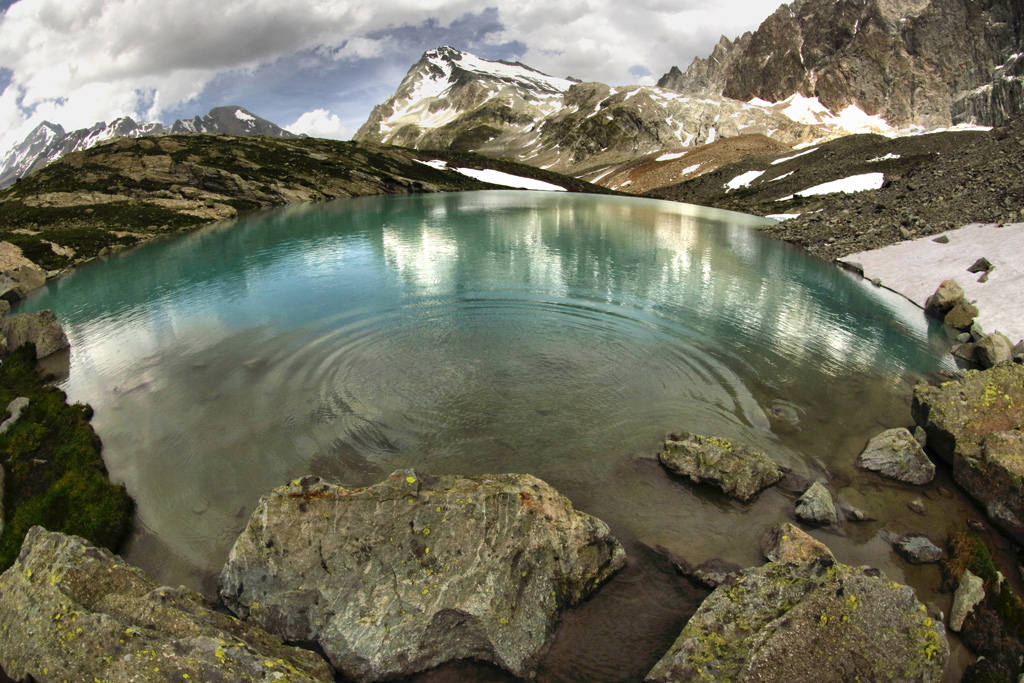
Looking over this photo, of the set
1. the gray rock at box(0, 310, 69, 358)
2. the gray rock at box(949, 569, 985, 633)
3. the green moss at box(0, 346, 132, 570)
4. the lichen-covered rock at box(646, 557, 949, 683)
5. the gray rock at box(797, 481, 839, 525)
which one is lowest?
the gray rock at box(949, 569, 985, 633)

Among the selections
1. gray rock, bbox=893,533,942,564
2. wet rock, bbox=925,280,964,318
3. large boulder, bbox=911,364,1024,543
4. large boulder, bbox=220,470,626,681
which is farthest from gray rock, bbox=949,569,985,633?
wet rock, bbox=925,280,964,318

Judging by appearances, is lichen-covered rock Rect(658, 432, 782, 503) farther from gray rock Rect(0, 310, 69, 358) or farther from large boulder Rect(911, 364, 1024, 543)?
gray rock Rect(0, 310, 69, 358)

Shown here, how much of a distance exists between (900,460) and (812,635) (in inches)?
359

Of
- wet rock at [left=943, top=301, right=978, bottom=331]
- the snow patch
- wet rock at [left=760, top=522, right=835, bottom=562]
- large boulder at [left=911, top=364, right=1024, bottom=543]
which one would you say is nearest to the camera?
wet rock at [left=760, top=522, right=835, bottom=562]

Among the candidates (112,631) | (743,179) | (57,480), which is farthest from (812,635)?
(743,179)

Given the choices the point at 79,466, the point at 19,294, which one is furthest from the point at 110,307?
the point at 79,466

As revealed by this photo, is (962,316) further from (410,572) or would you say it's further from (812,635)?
(410,572)

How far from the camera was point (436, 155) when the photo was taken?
18100cm

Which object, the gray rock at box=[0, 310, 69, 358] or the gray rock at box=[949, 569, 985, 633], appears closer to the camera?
the gray rock at box=[949, 569, 985, 633]

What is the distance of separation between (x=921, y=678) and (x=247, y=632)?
11.2 m

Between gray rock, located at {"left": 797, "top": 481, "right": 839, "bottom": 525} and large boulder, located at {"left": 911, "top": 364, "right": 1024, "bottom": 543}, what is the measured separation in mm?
4335

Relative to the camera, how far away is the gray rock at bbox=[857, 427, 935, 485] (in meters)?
14.4

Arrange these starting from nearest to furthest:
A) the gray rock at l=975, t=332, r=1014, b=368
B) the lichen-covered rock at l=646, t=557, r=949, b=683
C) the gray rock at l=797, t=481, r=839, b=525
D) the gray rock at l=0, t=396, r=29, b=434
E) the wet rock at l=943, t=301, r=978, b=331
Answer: the lichen-covered rock at l=646, t=557, r=949, b=683, the gray rock at l=797, t=481, r=839, b=525, the gray rock at l=0, t=396, r=29, b=434, the gray rock at l=975, t=332, r=1014, b=368, the wet rock at l=943, t=301, r=978, b=331

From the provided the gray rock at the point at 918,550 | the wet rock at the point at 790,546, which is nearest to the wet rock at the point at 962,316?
the gray rock at the point at 918,550
